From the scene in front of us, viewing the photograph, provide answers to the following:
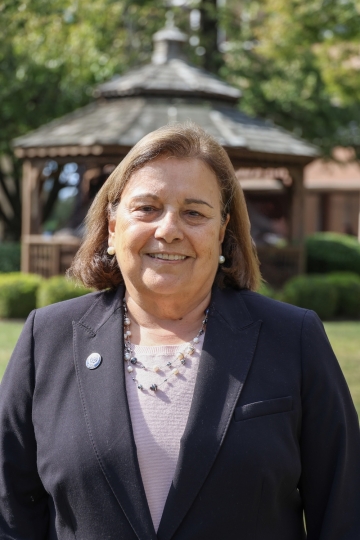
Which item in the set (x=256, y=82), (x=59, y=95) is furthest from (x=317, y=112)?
(x=59, y=95)

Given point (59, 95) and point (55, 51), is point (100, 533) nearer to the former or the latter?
point (55, 51)

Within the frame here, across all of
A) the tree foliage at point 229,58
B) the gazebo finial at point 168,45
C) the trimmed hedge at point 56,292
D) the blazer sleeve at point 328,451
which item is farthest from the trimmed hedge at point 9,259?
the blazer sleeve at point 328,451

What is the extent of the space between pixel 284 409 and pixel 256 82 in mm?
18758

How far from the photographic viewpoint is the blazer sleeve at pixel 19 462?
102 inches

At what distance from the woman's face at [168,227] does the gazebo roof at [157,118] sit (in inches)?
479

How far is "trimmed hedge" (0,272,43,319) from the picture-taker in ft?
47.0

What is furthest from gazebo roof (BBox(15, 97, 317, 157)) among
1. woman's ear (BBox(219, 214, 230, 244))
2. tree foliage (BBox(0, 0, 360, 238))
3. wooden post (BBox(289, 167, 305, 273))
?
woman's ear (BBox(219, 214, 230, 244))

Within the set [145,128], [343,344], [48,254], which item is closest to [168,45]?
[145,128]

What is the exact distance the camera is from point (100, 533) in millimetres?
2420

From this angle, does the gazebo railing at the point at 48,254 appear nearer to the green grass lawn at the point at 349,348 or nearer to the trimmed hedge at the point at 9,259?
the trimmed hedge at the point at 9,259

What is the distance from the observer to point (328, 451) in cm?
248

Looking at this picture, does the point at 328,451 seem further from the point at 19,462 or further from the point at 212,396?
the point at 19,462

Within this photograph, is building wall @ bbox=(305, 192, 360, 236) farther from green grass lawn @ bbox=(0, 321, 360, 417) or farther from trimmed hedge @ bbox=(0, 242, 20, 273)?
green grass lawn @ bbox=(0, 321, 360, 417)

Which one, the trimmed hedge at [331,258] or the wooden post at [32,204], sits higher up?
the wooden post at [32,204]
